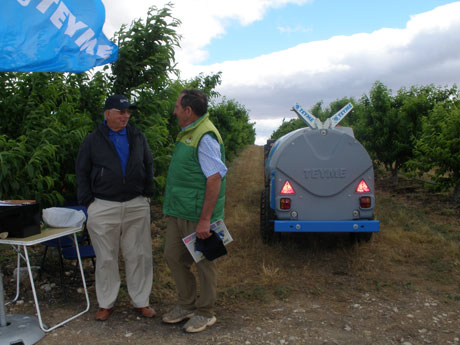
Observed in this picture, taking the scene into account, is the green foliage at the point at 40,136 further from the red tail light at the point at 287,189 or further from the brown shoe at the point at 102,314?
the red tail light at the point at 287,189

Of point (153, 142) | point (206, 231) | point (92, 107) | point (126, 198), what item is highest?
point (92, 107)

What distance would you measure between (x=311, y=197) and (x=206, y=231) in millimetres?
2354

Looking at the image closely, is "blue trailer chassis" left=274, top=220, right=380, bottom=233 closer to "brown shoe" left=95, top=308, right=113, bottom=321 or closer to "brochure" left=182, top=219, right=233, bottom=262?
"brochure" left=182, top=219, right=233, bottom=262

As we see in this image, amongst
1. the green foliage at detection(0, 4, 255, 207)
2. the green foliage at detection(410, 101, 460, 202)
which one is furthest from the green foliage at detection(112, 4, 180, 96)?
the green foliage at detection(410, 101, 460, 202)

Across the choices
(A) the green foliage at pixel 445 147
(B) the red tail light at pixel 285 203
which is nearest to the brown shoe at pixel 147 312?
(B) the red tail light at pixel 285 203

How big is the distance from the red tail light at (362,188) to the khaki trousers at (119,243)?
110 inches

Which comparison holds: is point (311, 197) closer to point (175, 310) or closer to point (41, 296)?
point (175, 310)

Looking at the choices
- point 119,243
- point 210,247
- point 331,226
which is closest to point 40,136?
point 119,243

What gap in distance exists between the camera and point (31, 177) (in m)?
4.01

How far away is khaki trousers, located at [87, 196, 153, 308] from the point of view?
3.56 metres

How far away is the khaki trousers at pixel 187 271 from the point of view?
343 centimetres

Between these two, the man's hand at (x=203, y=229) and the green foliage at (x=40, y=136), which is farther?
the green foliage at (x=40, y=136)

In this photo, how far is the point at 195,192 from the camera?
3312mm

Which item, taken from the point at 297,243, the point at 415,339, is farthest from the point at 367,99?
the point at 415,339
